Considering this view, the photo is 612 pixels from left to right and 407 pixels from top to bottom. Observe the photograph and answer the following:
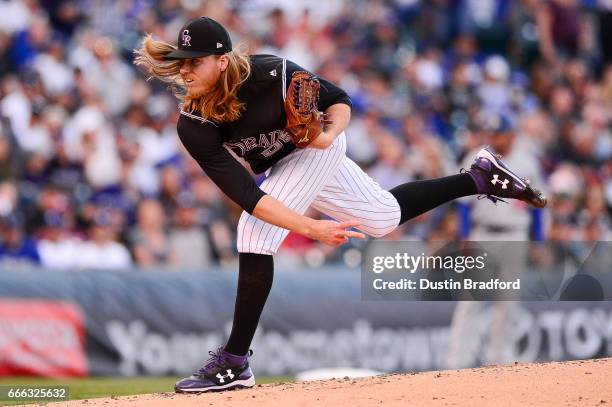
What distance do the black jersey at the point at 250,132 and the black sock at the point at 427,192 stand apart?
0.72 metres

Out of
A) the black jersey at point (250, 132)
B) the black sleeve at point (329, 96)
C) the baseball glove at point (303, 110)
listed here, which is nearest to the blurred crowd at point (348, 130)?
the black sleeve at point (329, 96)

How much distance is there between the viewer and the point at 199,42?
523 centimetres

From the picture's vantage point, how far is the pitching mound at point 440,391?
5.21m

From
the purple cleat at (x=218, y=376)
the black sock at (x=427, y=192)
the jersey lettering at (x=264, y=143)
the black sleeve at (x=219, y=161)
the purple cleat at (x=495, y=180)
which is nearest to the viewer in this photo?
the black sleeve at (x=219, y=161)

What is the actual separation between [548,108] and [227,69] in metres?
9.61

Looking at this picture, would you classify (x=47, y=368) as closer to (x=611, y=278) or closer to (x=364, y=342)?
(x=364, y=342)

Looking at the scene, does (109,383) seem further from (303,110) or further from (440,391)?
(303,110)

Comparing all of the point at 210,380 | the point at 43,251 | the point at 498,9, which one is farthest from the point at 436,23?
the point at 210,380

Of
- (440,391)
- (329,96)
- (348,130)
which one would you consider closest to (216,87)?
(329,96)

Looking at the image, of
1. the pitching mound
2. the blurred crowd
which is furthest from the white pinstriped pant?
the blurred crowd

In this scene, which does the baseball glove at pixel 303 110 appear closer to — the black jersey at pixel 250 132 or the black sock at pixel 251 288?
the black jersey at pixel 250 132

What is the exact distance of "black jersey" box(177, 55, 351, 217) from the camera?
5.35 meters

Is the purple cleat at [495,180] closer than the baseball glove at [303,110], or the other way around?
the baseball glove at [303,110]

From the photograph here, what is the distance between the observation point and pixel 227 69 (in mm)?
5320
